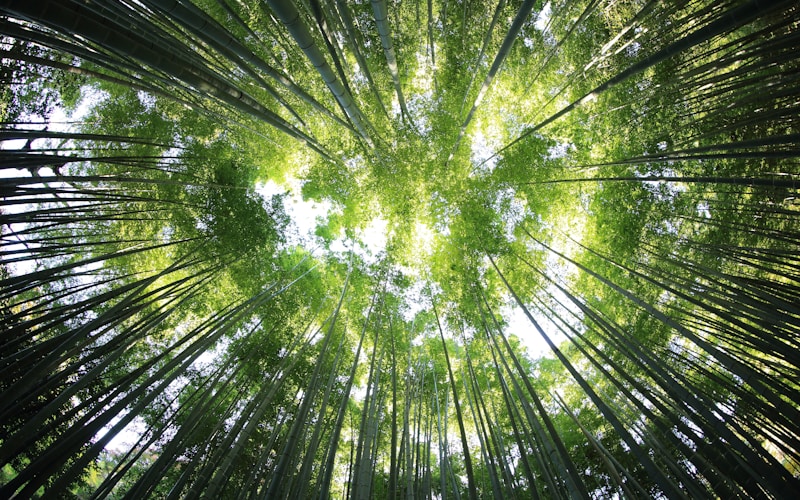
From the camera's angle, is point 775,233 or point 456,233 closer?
point 775,233

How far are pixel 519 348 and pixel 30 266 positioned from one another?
941 centimetres

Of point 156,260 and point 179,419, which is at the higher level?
point 156,260

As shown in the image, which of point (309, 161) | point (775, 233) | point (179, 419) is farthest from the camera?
point (309, 161)

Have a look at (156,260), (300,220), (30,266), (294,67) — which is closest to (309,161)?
(300,220)

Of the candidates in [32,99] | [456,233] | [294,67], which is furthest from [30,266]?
[456,233]

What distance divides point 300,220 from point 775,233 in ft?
21.4

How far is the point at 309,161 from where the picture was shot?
22.0 feet

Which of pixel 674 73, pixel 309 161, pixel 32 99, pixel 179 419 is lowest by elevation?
pixel 179 419

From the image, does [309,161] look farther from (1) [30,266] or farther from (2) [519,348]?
(2) [519,348]

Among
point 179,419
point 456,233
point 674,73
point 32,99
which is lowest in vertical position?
point 179,419

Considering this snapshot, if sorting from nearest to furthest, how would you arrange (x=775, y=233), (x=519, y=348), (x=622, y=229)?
(x=775, y=233) → (x=622, y=229) → (x=519, y=348)

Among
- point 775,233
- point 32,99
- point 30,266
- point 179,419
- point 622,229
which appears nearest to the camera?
point 775,233

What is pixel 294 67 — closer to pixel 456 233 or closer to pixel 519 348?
pixel 456 233

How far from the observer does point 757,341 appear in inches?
101
